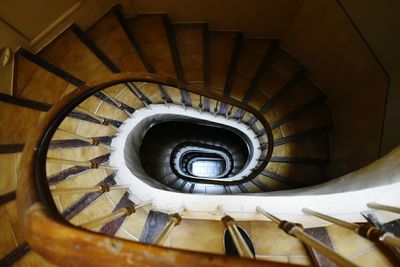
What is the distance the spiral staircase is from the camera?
0.86 metres

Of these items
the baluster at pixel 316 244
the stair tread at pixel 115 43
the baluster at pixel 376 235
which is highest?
the stair tread at pixel 115 43

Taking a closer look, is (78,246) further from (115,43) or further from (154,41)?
(154,41)

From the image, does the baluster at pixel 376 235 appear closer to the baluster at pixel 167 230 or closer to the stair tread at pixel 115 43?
the baluster at pixel 167 230

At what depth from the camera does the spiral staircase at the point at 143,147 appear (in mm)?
861

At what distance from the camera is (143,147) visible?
227 inches

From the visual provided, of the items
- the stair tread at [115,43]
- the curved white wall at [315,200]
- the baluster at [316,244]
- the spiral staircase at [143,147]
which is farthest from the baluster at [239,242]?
the stair tread at [115,43]

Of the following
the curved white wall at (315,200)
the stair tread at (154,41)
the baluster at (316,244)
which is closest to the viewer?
the baluster at (316,244)

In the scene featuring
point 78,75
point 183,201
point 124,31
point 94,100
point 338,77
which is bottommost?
point 183,201

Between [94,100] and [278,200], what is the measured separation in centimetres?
239

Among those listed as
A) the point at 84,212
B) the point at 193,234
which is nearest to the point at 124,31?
the point at 84,212

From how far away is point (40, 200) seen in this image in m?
0.91

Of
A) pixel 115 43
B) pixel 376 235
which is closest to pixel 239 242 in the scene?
pixel 376 235

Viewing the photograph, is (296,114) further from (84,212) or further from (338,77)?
(84,212)

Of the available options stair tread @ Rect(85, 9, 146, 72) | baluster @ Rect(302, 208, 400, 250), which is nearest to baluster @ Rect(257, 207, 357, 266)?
baluster @ Rect(302, 208, 400, 250)
